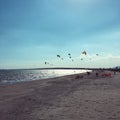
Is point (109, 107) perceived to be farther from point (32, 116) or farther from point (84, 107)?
point (32, 116)

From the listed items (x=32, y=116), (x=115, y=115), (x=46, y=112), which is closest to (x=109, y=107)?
(x=115, y=115)

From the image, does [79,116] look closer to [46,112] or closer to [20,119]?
[46,112]

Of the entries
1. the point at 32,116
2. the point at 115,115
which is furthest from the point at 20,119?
the point at 115,115

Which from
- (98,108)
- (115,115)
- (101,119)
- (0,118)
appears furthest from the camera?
(98,108)

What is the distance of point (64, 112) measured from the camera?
1125cm

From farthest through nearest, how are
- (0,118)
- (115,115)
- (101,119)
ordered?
(0,118), (115,115), (101,119)

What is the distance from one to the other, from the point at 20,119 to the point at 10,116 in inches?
43.8

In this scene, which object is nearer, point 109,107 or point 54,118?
point 54,118

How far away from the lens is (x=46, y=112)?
1155 cm

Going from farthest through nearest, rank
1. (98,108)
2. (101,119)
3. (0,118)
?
(98,108) < (0,118) < (101,119)

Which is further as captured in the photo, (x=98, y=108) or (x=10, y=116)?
(x=98, y=108)

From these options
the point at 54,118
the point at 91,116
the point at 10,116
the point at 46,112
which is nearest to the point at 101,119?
the point at 91,116

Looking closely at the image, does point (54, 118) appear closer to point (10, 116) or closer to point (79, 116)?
point (79, 116)

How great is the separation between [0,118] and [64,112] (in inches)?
125
